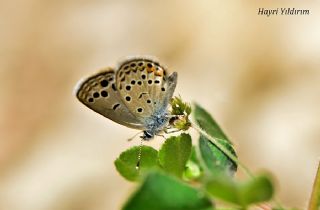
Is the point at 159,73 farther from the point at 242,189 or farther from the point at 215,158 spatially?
the point at 242,189

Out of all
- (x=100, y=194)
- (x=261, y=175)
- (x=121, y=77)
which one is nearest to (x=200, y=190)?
(x=261, y=175)

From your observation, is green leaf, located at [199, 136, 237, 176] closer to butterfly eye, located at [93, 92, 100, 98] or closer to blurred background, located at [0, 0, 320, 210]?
butterfly eye, located at [93, 92, 100, 98]

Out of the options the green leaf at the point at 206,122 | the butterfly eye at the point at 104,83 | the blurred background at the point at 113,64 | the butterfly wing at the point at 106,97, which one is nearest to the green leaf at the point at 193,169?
Result: the green leaf at the point at 206,122

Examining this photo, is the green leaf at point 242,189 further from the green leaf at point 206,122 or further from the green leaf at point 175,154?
the green leaf at point 206,122

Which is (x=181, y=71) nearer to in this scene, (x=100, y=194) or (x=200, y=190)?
(x=100, y=194)

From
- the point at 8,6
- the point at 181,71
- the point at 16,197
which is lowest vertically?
the point at 16,197

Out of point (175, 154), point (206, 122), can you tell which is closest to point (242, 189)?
point (175, 154)

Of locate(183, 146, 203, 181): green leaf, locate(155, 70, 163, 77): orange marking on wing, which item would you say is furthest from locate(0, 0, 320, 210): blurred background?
locate(183, 146, 203, 181): green leaf
